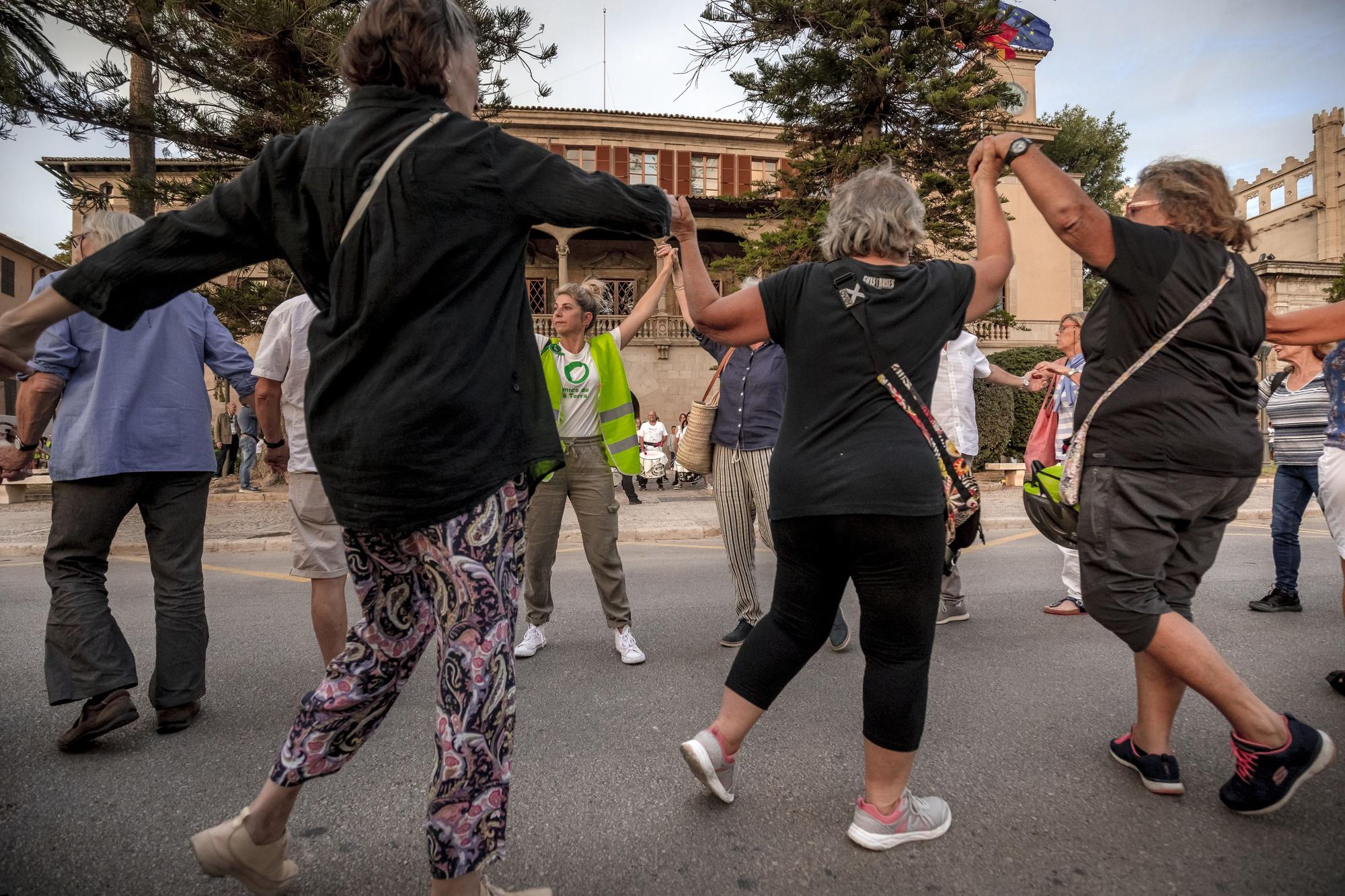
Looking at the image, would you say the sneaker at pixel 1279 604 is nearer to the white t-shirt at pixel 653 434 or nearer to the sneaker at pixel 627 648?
the sneaker at pixel 627 648

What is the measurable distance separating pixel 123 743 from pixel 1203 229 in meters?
4.43

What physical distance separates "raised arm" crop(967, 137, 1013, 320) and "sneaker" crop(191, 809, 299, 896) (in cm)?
239

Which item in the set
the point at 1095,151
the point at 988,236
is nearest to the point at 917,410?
the point at 988,236

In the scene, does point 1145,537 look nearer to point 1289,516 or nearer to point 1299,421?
point 1299,421

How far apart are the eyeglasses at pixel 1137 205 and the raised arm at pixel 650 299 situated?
1621 mm

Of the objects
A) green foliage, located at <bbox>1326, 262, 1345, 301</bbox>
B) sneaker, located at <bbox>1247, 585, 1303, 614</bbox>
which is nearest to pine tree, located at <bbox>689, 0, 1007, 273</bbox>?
sneaker, located at <bbox>1247, 585, 1303, 614</bbox>

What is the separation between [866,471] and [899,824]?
40.9 inches

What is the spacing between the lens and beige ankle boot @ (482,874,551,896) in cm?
185

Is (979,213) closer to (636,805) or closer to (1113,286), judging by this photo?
(1113,286)

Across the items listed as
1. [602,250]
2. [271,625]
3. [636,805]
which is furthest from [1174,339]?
[602,250]

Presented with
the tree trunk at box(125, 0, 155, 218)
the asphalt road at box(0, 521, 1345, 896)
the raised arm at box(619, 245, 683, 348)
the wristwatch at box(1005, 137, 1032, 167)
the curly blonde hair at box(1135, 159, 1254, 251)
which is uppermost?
the tree trunk at box(125, 0, 155, 218)

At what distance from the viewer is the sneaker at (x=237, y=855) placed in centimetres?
200

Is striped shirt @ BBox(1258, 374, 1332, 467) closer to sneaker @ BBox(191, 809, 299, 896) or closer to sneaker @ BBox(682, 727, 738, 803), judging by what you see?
sneaker @ BBox(682, 727, 738, 803)

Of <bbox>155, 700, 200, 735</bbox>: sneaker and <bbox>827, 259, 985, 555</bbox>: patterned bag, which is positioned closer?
<bbox>827, 259, 985, 555</bbox>: patterned bag
